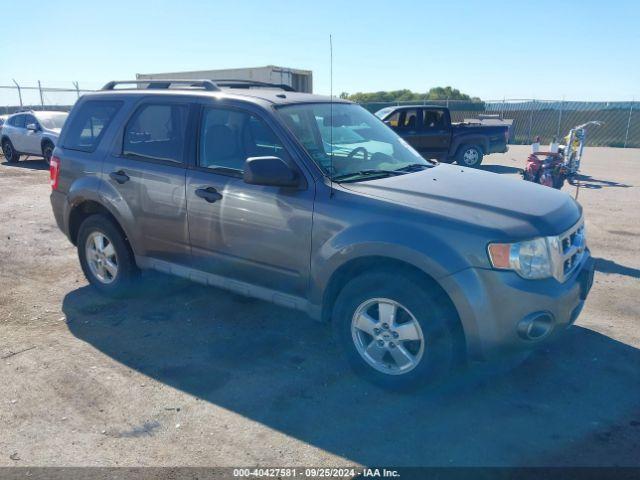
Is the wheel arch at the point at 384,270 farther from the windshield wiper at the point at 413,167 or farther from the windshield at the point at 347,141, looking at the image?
the windshield wiper at the point at 413,167

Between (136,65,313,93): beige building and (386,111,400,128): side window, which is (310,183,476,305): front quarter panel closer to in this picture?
(386,111,400,128): side window

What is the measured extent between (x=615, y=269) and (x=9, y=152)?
16777mm

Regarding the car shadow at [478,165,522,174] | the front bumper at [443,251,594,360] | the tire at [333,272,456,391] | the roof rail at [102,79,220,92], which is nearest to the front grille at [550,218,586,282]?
the front bumper at [443,251,594,360]

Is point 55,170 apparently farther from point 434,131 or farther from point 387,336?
point 434,131

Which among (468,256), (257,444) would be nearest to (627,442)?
(468,256)

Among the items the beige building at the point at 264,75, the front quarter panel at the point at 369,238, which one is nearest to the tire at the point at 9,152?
the beige building at the point at 264,75

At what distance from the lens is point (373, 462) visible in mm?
2955

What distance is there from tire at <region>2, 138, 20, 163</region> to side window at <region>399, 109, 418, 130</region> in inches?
455

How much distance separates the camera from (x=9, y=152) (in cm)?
1656

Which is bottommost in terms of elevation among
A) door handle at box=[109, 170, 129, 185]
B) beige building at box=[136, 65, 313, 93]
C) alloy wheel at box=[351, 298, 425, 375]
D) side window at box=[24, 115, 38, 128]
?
alloy wheel at box=[351, 298, 425, 375]

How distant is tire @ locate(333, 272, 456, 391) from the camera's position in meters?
3.35

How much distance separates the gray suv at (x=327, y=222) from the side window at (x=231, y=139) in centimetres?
1

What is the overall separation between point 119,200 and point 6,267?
7.94ft

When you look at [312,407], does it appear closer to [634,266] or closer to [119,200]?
[119,200]
